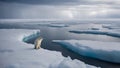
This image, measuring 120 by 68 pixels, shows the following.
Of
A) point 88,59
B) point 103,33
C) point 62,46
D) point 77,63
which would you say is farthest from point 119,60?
point 103,33

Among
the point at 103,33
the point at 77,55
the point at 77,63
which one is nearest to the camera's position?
the point at 77,63

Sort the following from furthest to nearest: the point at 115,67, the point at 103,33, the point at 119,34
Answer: the point at 103,33, the point at 119,34, the point at 115,67

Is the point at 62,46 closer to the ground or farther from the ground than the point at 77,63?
closer to the ground

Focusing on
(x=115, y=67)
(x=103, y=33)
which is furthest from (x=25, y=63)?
(x=103, y=33)

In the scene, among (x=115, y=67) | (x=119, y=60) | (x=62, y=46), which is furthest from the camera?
(x=62, y=46)

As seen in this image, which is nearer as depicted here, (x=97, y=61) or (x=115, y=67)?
(x=115, y=67)

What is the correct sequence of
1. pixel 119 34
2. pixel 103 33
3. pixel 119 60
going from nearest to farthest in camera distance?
pixel 119 60, pixel 119 34, pixel 103 33

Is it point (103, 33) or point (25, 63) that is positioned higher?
point (25, 63)

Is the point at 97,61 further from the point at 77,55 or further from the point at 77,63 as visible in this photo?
the point at 77,63

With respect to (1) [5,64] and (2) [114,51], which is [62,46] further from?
(1) [5,64]
